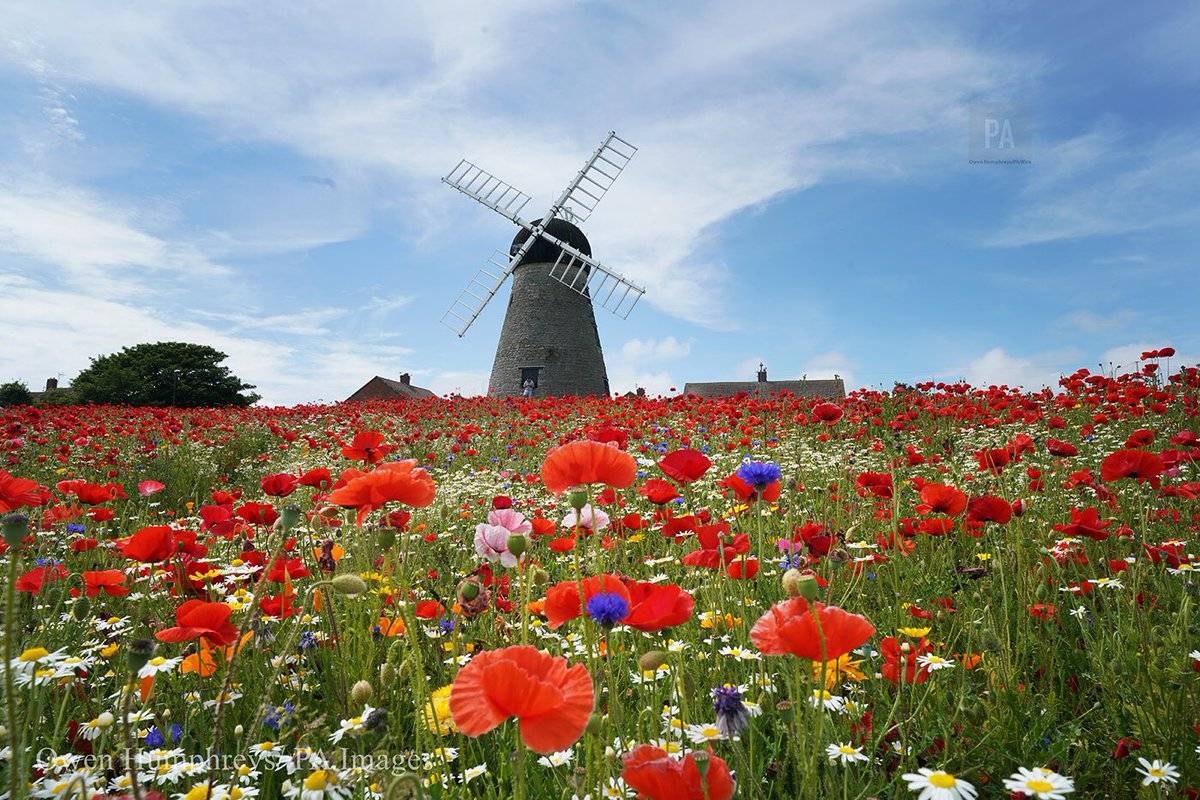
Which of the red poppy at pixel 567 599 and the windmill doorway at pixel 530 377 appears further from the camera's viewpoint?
the windmill doorway at pixel 530 377

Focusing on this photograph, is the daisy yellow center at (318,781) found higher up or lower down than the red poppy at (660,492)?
lower down

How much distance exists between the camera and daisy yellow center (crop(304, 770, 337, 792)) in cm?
125

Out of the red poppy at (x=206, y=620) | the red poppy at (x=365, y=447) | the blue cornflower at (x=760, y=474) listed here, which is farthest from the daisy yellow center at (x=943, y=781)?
the red poppy at (x=365, y=447)

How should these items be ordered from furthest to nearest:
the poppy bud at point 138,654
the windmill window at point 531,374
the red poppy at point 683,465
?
the windmill window at point 531,374, the red poppy at point 683,465, the poppy bud at point 138,654

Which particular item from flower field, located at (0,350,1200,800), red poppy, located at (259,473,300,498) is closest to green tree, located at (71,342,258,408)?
flower field, located at (0,350,1200,800)

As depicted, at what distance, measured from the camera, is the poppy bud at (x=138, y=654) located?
1096 millimetres

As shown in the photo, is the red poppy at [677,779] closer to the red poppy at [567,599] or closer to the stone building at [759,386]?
the red poppy at [567,599]

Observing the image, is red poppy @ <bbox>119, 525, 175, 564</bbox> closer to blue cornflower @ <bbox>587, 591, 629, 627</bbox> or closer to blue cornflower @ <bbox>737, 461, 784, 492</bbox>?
blue cornflower @ <bbox>587, 591, 629, 627</bbox>

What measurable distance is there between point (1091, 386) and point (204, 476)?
32.1ft

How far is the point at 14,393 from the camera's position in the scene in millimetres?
33656

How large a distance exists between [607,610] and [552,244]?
79.0 ft

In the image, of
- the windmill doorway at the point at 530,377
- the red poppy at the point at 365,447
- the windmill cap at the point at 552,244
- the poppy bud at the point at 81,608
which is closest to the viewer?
the red poppy at the point at 365,447

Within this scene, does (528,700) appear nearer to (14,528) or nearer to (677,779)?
(677,779)

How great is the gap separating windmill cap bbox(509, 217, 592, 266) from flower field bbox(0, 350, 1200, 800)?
20.8 m
